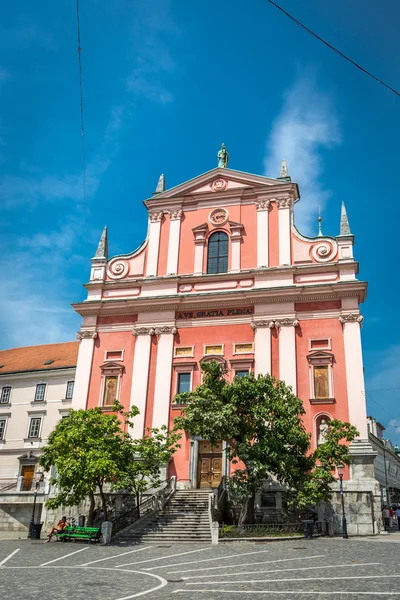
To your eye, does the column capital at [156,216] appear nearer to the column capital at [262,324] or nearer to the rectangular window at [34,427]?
the column capital at [262,324]

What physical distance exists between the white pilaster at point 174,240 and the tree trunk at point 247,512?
13.9 meters

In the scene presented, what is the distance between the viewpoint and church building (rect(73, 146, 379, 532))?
26.9 metres

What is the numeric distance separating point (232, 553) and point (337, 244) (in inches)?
728

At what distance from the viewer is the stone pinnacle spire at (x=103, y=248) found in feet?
110

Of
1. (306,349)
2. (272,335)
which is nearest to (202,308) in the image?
(272,335)

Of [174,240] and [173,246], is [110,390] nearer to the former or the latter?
[173,246]

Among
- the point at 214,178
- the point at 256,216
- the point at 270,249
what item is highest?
the point at 214,178

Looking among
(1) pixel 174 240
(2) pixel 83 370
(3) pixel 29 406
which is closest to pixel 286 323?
(1) pixel 174 240

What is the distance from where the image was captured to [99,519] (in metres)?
23.6

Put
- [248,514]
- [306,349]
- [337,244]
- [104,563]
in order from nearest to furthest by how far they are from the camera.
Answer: [104,563] → [248,514] → [306,349] → [337,244]

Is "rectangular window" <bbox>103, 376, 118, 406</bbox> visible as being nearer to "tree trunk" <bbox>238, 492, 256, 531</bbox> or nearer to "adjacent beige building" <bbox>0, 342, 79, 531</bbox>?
"adjacent beige building" <bbox>0, 342, 79, 531</bbox>

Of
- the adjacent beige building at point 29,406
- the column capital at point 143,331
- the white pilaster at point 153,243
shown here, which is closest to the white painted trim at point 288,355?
the column capital at point 143,331

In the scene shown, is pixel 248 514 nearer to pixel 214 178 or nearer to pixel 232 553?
pixel 232 553

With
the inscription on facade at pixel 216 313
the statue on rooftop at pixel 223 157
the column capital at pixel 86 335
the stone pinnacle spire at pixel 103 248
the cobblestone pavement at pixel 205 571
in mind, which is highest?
the statue on rooftop at pixel 223 157
